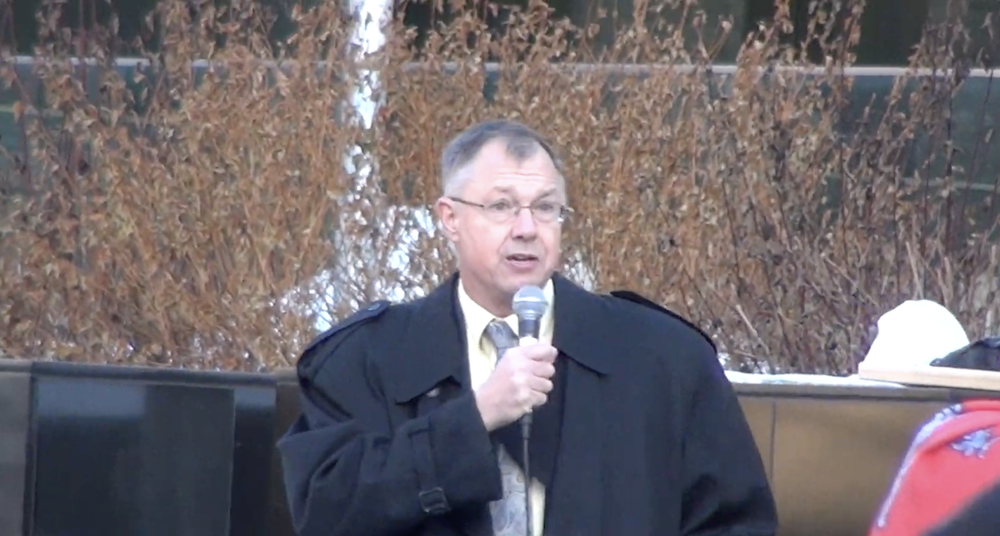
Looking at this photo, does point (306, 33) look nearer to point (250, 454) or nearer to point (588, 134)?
point (588, 134)

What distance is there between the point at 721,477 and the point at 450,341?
62cm


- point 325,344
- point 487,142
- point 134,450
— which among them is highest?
point 487,142

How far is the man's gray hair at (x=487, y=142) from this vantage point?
3.87 metres

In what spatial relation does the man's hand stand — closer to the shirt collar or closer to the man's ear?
the shirt collar

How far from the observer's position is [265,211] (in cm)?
712

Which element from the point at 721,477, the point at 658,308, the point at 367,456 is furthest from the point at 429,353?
the point at 721,477

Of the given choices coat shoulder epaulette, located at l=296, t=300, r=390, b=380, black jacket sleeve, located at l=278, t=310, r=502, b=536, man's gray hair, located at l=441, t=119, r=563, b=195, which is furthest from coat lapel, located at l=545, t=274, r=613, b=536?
coat shoulder epaulette, located at l=296, t=300, r=390, b=380

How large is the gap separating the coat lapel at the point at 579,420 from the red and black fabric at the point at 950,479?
128cm

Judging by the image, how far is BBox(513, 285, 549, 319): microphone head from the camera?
11.4 feet

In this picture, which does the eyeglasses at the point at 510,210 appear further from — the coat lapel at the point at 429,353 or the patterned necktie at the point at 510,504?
the patterned necktie at the point at 510,504

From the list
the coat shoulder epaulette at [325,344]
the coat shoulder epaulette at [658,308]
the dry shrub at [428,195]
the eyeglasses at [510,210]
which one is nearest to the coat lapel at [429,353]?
the coat shoulder epaulette at [325,344]

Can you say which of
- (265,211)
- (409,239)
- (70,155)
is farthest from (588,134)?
(70,155)

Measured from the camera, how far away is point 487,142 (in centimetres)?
388

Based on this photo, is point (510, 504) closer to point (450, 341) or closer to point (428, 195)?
point (450, 341)
